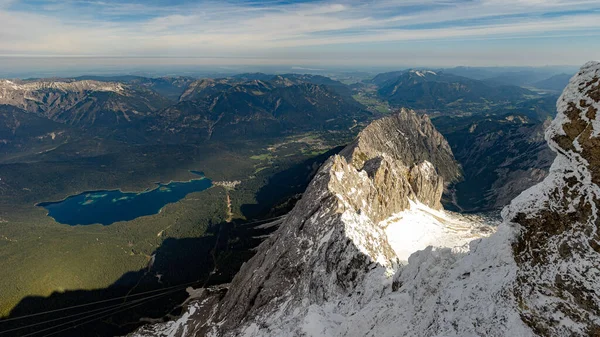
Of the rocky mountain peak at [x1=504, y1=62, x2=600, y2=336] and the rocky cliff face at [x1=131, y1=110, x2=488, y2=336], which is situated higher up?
the rocky mountain peak at [x1=504, y1=62, x2=600, y2=336]

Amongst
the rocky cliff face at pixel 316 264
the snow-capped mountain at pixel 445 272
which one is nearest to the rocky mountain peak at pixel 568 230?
the snow-capped mountain at pixel 445 272

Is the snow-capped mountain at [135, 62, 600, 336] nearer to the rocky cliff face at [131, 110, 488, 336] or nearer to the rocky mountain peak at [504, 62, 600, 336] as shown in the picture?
the rocky mountain peak at [504, 62, 600, 336]

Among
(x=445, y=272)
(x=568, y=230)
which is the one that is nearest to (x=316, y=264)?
(x=445, y=272)

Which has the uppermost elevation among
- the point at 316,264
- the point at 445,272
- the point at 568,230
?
the point at 568,230

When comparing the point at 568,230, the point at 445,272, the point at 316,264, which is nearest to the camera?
the point at 568,230

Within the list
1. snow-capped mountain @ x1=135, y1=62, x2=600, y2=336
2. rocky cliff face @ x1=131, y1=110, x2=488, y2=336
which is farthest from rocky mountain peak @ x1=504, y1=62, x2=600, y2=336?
rocky cliff face @ x1=131, y1=110, x2=488, y2=336

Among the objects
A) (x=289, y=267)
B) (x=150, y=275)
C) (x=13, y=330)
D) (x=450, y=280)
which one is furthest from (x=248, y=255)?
(x=450, y=280)

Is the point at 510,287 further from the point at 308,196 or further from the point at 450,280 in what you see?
the point at 308,196

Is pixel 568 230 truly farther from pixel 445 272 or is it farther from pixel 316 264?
pixel 316 264

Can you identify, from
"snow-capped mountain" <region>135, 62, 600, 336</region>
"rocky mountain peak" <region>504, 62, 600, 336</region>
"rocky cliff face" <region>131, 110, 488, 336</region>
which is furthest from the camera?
"rocky cliff face" <region>131, 110, 488, 336</region>

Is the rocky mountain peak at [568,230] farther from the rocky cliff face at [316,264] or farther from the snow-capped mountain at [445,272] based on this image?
the rocky cliff face at [316,264]

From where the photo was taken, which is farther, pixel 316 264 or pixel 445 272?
pixel 316 264
